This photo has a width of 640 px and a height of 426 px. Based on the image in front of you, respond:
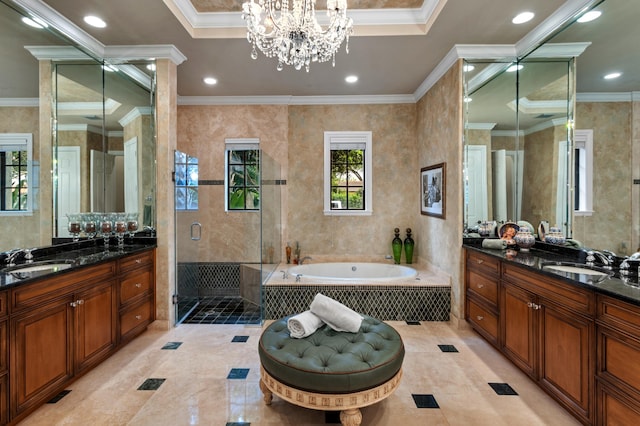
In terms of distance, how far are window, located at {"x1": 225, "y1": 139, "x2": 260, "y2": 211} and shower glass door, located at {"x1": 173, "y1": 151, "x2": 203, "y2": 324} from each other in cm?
51

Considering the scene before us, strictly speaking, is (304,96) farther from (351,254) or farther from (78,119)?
(78,119)

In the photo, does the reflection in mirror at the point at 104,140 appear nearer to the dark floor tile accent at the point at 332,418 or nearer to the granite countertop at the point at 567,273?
the dark floor tile accent at the point at 332,418

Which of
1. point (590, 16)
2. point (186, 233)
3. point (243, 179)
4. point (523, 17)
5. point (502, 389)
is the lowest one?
point (502, 389)

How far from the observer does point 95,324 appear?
2453 mm

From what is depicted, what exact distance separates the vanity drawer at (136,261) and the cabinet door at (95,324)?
19 centimetres

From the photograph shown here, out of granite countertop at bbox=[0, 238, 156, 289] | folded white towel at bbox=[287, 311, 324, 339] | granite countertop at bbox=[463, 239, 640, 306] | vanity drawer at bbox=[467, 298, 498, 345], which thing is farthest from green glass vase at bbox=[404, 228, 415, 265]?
granite countertop at bbox=[0, 238, 156, 289]

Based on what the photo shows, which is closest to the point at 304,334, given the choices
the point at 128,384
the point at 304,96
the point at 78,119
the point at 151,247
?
the point at 128,384

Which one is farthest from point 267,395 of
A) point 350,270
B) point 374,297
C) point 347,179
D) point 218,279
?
point 347,179

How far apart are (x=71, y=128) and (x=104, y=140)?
1.03 ft

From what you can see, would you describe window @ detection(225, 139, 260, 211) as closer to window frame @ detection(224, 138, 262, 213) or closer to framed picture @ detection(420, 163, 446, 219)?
window frame @ detection(224, 138, 262, 213)

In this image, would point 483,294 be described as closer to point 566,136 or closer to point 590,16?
point 566,136

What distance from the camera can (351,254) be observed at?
4.73 m

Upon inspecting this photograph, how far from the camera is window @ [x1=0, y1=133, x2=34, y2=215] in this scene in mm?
2260

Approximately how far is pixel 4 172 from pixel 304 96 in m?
3.34
